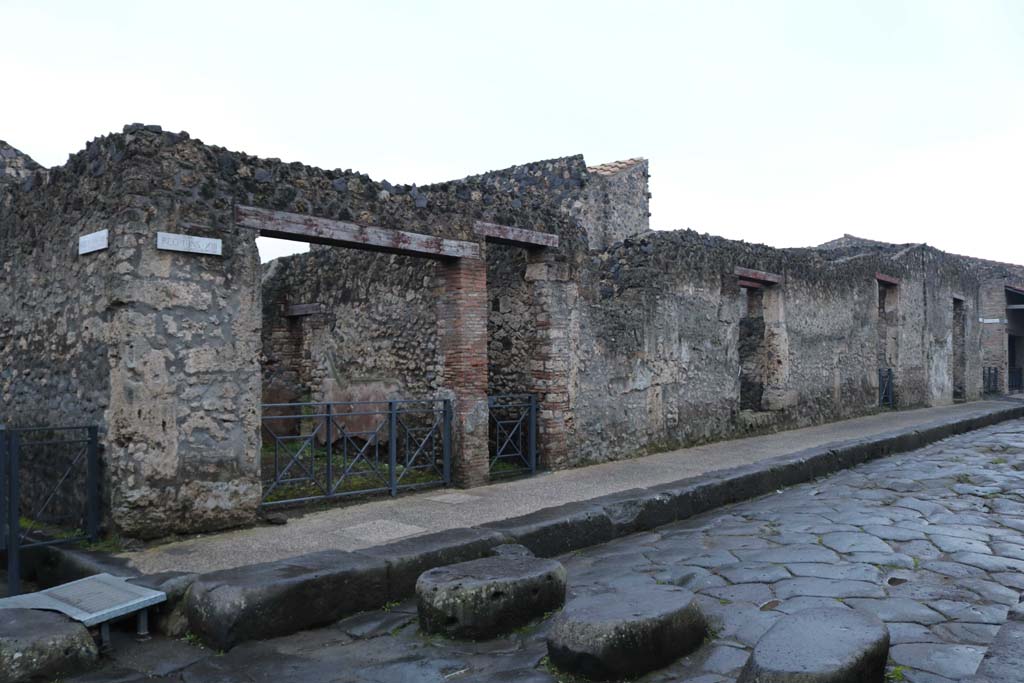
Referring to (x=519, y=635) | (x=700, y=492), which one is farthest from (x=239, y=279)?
(x=700, y=492)

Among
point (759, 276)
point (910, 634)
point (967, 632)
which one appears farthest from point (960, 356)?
point (910, 634)

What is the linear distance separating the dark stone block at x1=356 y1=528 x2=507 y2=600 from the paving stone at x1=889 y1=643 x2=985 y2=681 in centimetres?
247

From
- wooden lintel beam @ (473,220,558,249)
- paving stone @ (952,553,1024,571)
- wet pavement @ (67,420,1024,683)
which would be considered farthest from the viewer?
wooden lintel beam @ (473,220,558,249)

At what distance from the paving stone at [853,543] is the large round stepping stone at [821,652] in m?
2.13

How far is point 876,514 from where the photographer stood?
6441 mm

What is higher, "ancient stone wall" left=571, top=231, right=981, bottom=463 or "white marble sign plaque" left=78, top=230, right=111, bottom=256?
"white marble sign plaque" left=78, top=230, right=111, bottom=256

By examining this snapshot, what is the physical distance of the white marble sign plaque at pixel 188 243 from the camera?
548 cm

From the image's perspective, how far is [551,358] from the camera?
27.8ft

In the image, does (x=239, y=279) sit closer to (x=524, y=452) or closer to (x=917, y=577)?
(x=524, y=452)

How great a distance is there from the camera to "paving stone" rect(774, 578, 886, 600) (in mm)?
4277

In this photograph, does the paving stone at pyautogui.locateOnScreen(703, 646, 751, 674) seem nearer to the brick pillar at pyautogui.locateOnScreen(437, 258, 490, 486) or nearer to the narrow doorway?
the brick pillar at pyautogui.locateOnScreen(437, 258, 490, 486)

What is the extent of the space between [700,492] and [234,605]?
4.38m

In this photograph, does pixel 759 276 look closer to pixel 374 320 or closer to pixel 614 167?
pixel 374 320

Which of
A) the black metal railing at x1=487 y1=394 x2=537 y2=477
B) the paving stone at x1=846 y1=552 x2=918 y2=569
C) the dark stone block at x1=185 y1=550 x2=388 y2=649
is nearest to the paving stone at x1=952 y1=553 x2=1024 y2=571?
the paving stone at x1=846 y1=552 x2=918 y2=569
